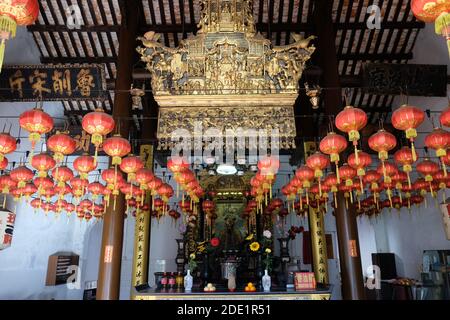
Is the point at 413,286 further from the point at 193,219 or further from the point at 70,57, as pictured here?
the point at 70,57

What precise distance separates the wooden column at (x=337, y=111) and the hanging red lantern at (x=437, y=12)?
3.38 metres

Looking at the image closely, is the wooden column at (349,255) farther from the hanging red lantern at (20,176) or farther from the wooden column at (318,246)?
the hanging red lantern at (20,176)

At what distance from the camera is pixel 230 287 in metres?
6.22

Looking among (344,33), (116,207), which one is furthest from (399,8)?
(116,207)

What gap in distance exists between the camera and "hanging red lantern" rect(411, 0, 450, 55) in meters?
2.72

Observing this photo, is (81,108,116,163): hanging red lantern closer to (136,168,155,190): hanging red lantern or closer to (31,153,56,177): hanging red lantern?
(31,153,56,177): hanging red lantern

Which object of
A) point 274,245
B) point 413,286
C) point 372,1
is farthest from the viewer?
point 274,245

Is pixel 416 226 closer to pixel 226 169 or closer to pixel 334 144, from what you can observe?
pixel 226 169

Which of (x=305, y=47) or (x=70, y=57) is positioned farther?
(x=70, y=57)

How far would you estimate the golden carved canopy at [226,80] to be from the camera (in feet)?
19.6

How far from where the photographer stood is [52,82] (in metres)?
6.26

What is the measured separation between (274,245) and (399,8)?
8138 mm

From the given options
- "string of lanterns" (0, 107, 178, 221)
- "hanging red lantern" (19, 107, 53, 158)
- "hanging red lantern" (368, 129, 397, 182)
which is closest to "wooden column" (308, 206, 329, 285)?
"string of lanterns" (0, 107, 178, 221)
